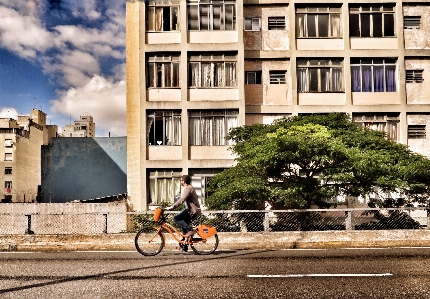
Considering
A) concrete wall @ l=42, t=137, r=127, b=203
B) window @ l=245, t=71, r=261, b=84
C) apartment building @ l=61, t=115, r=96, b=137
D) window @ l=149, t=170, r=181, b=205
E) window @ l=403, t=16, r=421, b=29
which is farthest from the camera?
apartment building @ l=61, t=115, r=96, b=137

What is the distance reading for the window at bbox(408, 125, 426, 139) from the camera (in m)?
25.7

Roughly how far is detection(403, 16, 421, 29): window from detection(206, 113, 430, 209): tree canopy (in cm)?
1177

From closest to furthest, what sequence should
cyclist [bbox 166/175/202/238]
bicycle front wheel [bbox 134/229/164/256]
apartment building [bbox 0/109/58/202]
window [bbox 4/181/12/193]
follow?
cyclist [bbox 166/175/202/238] → bicycle front wheel [bbox 134/229/164/256] → window [bbox 4/181/12/193] → apartment building [bbox 0/109/58/202]

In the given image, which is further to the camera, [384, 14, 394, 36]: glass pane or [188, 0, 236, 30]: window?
[384, 14, 394, 36]: glass pane

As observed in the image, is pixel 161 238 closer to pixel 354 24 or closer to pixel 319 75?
pixel 319 75

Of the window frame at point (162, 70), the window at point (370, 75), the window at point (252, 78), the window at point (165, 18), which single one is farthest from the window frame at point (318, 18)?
the window frame at point (162, 70)

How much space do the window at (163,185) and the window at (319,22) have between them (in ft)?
37.7

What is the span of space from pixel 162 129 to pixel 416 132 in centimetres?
1541

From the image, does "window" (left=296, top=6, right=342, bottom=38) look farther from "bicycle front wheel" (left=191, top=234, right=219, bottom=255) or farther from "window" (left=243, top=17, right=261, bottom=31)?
"bicycle front wheel" (left=191, top=234, right=219, bottom=255)

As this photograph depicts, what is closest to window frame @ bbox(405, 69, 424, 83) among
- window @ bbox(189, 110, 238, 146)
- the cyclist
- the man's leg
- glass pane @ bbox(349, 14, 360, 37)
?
glass pane @ bbox(349, 14, 360, 37)

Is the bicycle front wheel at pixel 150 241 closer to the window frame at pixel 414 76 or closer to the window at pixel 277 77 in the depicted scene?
the window at pixel 277 77

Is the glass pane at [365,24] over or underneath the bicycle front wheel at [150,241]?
over

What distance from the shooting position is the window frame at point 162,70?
24703mm

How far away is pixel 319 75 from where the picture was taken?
83.6 ft
